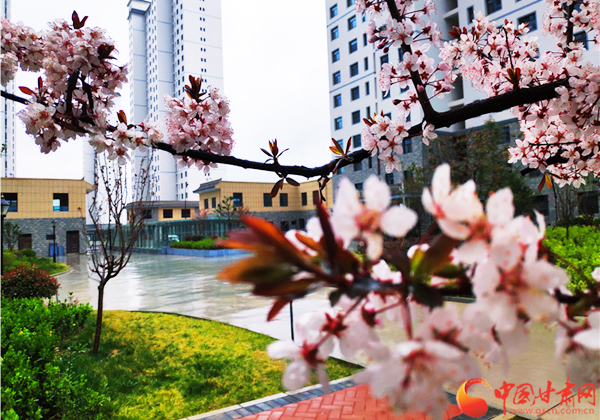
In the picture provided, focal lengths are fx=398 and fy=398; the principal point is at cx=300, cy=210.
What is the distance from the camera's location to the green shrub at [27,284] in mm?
8125

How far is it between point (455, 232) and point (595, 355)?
0.27 m

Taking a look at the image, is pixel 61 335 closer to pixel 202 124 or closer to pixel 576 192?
pixel 202 124

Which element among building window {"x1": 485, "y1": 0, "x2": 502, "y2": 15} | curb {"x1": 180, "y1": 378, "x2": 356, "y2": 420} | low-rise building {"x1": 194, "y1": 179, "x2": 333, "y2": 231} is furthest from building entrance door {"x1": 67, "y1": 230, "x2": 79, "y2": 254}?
building window {"x1": 485, "y1": 0, "x2": 502, "y2": 15}

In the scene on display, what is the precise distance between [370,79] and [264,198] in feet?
54.4

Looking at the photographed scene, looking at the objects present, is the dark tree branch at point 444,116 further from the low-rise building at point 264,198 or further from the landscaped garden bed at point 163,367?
the low-rise building at point 264,198

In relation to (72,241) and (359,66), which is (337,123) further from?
(72,241)

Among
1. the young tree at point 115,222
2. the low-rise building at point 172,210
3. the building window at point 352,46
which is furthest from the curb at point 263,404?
the low-rise building at point 172,210

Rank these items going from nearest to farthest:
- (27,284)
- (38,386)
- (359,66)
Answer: (38,386)
(27,284)
(359,66)

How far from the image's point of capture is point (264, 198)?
133 ft

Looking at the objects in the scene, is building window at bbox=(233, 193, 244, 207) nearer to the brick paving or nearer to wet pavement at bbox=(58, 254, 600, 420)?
wet pavement at bbox=(58, 254, 600, 420)

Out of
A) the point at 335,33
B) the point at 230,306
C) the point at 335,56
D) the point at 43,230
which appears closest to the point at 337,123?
the point at 335,56

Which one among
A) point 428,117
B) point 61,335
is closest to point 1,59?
point 428,117

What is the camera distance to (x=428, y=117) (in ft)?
6.35

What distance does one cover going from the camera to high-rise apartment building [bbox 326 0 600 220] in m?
23.5
